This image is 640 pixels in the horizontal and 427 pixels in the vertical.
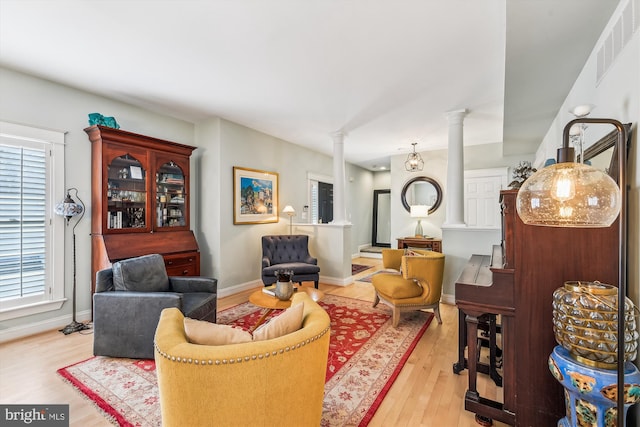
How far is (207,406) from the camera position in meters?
1.08

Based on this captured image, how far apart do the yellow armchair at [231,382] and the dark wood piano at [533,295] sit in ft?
4.20

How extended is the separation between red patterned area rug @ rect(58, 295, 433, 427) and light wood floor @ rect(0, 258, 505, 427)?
7 cm

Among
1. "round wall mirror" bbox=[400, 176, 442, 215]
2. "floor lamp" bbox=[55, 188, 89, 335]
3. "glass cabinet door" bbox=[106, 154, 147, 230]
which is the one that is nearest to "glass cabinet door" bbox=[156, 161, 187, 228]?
"glass cabinet door" bbox=[106, 154, 147, 230]

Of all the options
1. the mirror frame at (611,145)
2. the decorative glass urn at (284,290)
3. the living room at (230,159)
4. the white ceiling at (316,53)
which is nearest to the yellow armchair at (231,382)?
the decorative glass urn at (284,290)

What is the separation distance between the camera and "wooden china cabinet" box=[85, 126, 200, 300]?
3289 mm

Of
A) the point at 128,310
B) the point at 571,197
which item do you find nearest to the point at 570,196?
the point at 571,197

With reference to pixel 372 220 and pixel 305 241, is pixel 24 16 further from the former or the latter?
pixel 372 220

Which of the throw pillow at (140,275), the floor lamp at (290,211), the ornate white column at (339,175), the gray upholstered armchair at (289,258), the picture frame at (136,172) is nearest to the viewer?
the throw pillow at (140,275)

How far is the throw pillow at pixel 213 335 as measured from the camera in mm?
1234

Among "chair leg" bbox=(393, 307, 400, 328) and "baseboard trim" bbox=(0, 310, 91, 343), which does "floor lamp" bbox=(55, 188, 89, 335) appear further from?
"chair leg" bbox=(393, 307, 400, 328)

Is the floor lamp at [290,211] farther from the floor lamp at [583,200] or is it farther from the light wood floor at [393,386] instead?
the floor lamp at [583,200]

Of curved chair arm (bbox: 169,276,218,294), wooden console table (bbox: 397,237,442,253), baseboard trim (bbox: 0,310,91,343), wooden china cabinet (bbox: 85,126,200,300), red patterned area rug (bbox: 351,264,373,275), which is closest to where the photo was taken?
baseboard trim (bbox: 0,310,91,343)

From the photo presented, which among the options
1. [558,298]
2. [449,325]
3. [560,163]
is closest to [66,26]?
[560,163]
